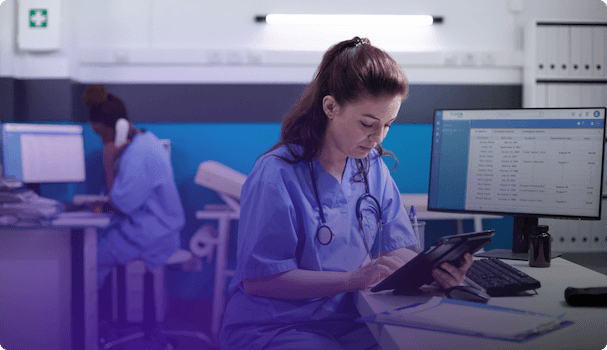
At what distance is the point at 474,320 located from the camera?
739 mm

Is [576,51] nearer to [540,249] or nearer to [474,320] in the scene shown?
[540,249]

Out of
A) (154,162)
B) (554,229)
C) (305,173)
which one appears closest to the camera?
(305,173)

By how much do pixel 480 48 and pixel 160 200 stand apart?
88.9 inches

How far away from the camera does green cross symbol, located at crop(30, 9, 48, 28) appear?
2.75m

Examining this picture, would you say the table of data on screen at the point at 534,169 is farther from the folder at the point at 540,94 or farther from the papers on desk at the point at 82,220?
the folder at the point at 540,94

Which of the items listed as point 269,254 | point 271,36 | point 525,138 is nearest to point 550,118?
point 525,138

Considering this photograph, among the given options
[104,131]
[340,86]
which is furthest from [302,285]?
[104,131]

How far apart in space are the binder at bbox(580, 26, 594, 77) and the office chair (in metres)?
2.60

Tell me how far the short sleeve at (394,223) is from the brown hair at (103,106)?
199 centimetres

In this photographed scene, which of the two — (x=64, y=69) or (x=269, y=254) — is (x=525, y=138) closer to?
(x=269, y=254)

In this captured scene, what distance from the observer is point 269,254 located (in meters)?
1.02

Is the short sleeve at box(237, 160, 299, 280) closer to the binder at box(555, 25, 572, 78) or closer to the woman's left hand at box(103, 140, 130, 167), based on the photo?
the woman's left hand at box(103, 140, 130, 167)

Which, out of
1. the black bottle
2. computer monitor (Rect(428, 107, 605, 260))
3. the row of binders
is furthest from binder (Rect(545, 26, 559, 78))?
the black bottle

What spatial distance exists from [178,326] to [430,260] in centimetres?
211
